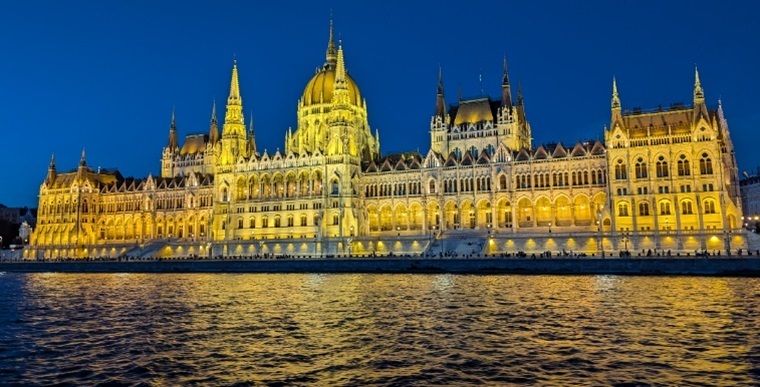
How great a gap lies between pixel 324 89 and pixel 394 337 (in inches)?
3741

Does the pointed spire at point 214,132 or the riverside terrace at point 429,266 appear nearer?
the riverside terrace at point 429,266

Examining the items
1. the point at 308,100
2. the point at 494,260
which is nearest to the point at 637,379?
the point at 494,260

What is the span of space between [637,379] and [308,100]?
10516 cm

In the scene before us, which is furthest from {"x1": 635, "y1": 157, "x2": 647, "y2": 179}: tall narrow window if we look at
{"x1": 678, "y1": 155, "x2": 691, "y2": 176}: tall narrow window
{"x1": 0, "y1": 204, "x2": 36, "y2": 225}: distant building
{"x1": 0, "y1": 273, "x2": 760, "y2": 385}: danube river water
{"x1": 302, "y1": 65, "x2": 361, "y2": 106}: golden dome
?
{"x1": 0, "y1": 204, "x2": 36, "y2": 225}: distant building

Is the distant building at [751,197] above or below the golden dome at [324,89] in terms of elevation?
below

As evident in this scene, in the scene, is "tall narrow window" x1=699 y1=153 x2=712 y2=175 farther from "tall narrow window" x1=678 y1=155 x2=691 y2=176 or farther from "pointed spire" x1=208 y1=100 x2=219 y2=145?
"pointed spire" x1=208 y1=100 x2=219 y2=145

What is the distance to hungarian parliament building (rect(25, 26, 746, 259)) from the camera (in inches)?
3152

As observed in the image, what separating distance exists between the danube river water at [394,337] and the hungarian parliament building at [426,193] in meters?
33.3

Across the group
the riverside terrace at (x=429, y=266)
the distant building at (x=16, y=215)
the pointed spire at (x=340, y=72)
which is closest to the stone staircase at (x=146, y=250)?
the riverside terrace at (x=429, y=266)

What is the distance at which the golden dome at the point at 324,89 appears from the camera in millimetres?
117250

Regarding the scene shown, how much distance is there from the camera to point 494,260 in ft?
227

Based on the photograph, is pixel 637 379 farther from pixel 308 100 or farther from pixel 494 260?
pixel 308 100

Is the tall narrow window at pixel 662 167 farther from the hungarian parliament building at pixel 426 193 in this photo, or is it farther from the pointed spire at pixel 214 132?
the pointed spire at pixel 214 132

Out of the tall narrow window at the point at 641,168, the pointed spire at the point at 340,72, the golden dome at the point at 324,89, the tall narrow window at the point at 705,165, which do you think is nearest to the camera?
the tall narrow window at the point at 705,165
